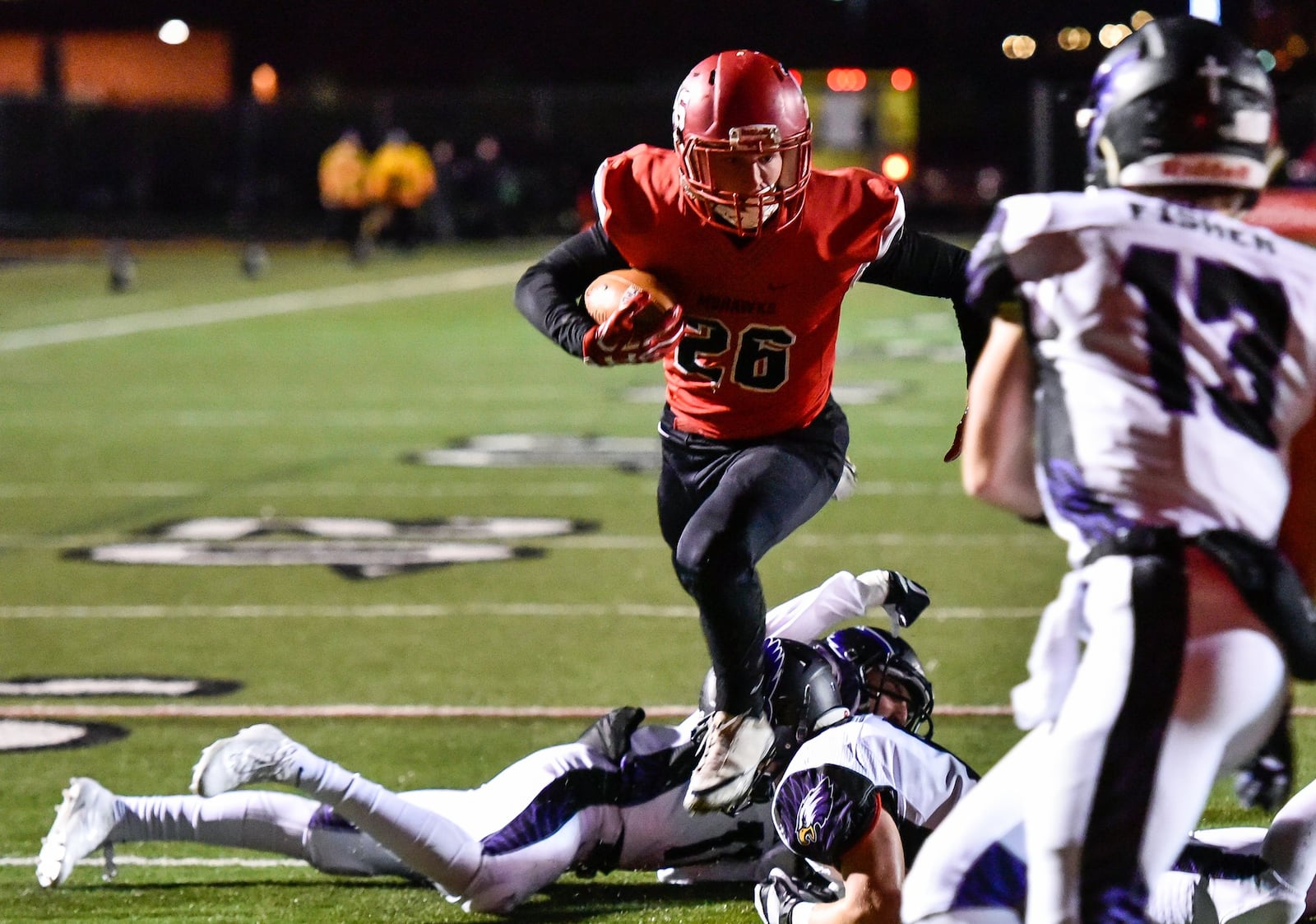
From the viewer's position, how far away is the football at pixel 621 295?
372cm

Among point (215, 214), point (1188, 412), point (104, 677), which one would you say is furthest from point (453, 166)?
point (1188, 412)

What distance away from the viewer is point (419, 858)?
13.0 ft

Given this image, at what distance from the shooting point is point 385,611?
732cm

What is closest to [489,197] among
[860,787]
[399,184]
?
[399,184]

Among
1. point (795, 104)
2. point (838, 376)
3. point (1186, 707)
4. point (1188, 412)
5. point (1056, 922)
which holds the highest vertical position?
point (795, 104)

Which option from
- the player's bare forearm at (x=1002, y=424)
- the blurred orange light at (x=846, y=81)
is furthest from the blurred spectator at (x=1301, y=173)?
the player's bare forearm at (x=1002, y=424)

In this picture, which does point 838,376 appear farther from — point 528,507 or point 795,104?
point 795,104

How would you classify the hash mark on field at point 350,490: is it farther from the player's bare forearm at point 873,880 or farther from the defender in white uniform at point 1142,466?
the defender in white uniform at point 1142,466

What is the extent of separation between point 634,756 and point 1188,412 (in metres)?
1.88

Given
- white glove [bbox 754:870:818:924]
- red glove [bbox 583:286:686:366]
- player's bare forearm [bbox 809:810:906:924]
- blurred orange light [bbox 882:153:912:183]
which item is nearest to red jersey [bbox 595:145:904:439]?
red glove [bbox 583:286:686:366]

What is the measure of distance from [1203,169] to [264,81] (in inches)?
1684

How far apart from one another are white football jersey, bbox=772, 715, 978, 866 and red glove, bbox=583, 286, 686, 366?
2.68 feet

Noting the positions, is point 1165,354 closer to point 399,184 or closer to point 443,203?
point 399,184

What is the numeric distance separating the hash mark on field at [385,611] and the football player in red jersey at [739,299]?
269cm
